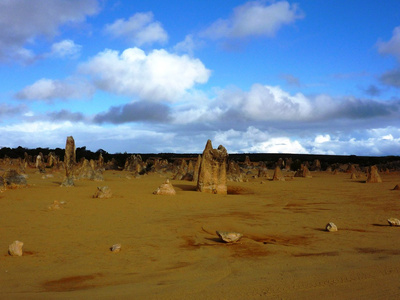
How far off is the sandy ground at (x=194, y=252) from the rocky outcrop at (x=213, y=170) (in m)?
3.88

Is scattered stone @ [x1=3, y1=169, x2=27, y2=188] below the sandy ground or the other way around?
the other way around

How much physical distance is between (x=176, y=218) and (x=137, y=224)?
1.19 metres

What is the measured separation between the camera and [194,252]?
6102 millimetres

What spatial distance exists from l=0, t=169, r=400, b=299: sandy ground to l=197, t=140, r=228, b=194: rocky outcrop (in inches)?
153

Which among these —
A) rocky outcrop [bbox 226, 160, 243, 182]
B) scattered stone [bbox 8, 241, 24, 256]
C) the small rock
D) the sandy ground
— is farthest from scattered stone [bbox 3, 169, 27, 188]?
rocky outcrop [bbox 226, 160, 243, 182]

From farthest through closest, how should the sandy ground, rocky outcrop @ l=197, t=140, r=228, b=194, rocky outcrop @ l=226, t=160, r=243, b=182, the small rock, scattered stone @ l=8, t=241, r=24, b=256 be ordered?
rocky outcrop @ l=226, t=160, r=243, b=182
rocky outcrop @ l=197, t=140, r=228, b=194
the small rock
scattered stone @ l=8, t=241, r=24, b=256
the sandy ground

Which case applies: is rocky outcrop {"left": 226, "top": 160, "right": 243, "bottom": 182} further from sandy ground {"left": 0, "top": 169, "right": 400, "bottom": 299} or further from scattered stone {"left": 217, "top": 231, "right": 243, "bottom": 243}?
scattered stone {"left": 217, "top": 231, "right": 243, "bottom": 243}

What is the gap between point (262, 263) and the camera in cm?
525

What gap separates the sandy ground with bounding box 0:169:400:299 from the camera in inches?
160

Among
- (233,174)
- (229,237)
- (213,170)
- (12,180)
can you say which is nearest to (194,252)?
(229,237)

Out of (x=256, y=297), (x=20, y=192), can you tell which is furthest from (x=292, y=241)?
Result: (x=20, y=192)

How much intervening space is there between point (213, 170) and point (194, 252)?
9.46 meters

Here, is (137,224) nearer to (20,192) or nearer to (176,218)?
(176,218)

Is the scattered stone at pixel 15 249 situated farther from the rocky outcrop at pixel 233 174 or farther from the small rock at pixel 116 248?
the rocky outcrop at pixel 233 174
